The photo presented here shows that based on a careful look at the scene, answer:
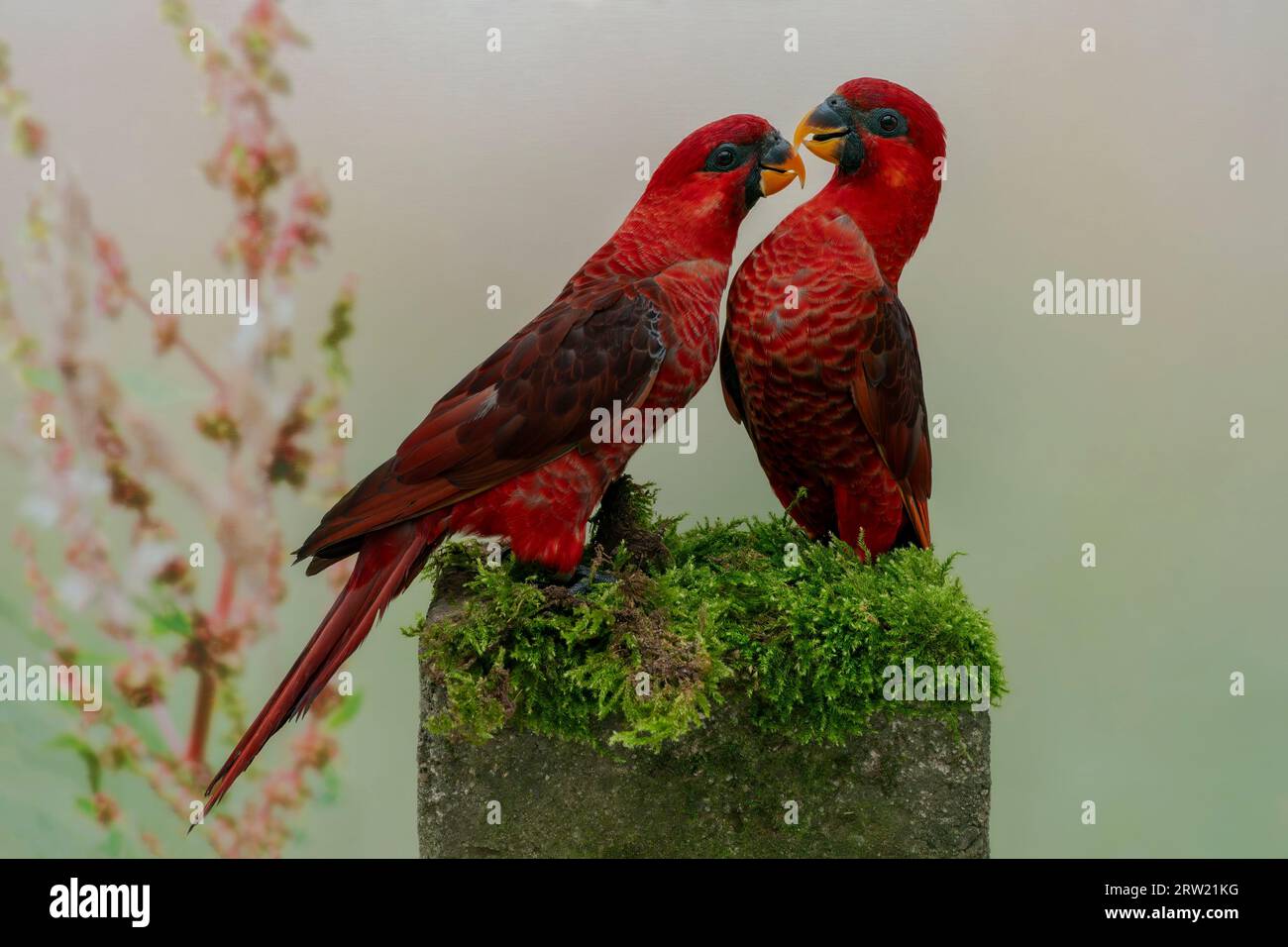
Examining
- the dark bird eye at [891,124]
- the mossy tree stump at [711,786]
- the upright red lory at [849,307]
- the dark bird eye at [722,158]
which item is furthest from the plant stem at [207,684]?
the dark bird eye at [891,124]

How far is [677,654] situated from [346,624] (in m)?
0.60

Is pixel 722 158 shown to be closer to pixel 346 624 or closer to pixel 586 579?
pixel 586 579

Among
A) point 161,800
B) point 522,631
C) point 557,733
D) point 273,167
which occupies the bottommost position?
point 161,800

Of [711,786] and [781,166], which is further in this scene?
[781,166]

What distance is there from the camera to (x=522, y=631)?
208cm

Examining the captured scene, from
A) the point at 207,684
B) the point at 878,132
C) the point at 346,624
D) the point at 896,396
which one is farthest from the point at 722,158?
the point at 207,684

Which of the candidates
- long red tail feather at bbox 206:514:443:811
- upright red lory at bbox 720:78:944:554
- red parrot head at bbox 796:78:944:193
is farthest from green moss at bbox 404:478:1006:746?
red parrot head at bbox 796:78:944:193

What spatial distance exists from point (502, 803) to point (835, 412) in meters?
1.03

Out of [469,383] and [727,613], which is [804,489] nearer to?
[727,613]

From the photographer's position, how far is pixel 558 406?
209 centimetres

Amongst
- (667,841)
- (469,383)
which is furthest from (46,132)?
(667,841)

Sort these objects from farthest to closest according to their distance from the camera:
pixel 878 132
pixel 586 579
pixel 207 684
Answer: pixel 207 684, pixel 878 132, pixel 586 579

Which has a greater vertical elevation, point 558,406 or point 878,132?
point 878,132

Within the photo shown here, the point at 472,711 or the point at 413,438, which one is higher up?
the point at 413,438
